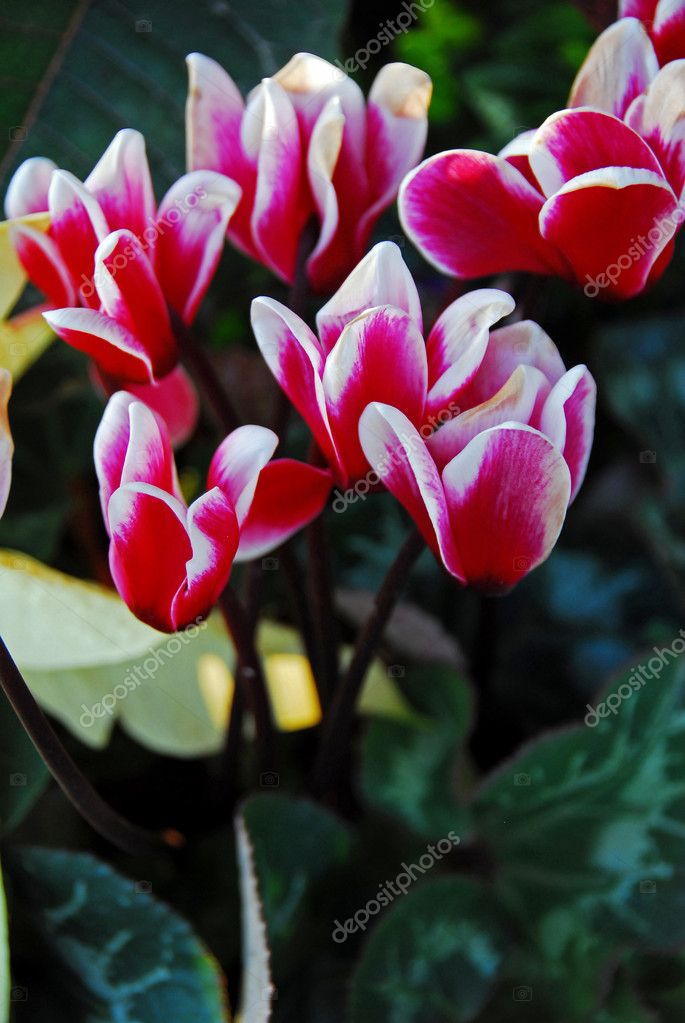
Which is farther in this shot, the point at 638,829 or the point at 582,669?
the point at 582,669

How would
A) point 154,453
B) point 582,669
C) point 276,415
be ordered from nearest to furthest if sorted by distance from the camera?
point 154,453 → point 276,415 → point 582,669

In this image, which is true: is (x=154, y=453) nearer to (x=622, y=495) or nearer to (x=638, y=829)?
(x=638, y=829)

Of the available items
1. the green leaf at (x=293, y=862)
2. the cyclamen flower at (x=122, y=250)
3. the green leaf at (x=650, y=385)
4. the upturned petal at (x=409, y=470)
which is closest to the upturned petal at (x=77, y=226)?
the cyclamen flower at (x=122, y=250)

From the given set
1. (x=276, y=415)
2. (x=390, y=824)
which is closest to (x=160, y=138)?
(x=276, y=415)

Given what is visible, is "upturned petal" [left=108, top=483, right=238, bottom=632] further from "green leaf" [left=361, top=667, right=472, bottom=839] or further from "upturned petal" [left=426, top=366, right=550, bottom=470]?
"green leaf" [left=361, top=667, right=472, bottom=839]

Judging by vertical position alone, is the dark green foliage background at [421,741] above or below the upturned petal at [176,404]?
below

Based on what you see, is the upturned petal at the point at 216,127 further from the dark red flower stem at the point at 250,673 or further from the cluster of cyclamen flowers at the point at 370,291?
the dark red flower stem at the point at 250,673
